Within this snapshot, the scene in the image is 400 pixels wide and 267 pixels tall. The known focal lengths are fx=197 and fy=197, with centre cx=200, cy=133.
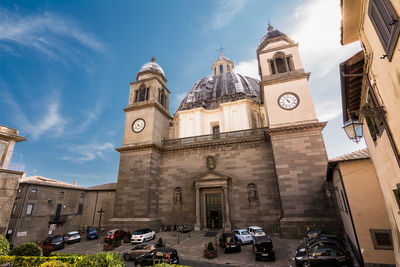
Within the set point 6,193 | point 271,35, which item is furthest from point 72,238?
point 271,35

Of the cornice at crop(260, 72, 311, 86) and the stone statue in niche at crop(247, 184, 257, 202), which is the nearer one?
the stone statue in niche at crop(247, 184, 257, 202)

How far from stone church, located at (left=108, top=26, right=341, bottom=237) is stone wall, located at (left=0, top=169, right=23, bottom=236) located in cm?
919

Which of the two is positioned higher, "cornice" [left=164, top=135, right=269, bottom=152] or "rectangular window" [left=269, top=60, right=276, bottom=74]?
"rectangular window" [left=269, top=60, right=276, bottom=74]

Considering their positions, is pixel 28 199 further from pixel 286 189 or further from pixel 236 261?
pixel 286 189

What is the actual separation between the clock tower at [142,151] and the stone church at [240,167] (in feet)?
0.37

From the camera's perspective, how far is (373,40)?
5637 mm

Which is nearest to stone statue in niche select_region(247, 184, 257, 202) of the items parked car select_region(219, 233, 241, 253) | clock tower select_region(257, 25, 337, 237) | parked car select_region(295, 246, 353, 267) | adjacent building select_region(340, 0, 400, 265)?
clock tower select_region(257, 25, 337, 237)

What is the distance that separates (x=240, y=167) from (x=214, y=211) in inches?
227

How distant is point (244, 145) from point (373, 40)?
17723 millimetres

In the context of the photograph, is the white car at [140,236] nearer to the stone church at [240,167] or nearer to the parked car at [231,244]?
the stone church at [240,167]

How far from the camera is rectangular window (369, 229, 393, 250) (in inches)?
392

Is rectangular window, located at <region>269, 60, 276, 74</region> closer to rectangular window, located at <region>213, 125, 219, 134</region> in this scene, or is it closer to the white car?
rectangular window, located at <region>213, 125, 219, 134</region>

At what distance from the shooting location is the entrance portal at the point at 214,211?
21938 mm

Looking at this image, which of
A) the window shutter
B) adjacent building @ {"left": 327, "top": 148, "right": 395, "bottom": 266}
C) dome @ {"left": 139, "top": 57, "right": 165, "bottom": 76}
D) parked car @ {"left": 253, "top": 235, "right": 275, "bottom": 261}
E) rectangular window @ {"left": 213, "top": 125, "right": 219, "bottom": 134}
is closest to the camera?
the window shutter
